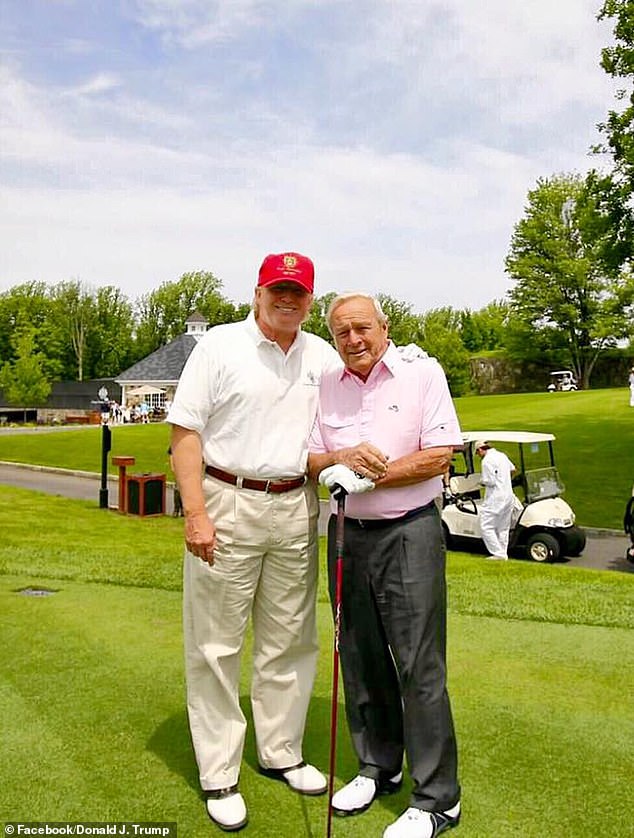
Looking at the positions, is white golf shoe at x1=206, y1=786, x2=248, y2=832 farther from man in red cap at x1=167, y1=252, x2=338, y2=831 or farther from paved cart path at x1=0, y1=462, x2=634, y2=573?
paved cart path at x1=0, y1=462, x2=634, y2=573

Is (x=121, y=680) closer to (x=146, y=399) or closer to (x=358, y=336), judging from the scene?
(x=358, y=336)

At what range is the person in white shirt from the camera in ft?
36.0

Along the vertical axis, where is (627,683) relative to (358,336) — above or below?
below

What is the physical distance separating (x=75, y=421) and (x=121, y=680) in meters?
57.2

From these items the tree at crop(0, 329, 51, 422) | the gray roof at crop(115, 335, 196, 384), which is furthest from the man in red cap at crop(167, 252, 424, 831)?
the tree at crop(0, 329, 51, 422)

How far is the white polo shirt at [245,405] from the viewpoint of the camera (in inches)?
132

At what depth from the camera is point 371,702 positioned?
345cm

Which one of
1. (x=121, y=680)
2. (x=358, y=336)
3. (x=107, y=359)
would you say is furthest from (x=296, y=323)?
(x=107, y=359)

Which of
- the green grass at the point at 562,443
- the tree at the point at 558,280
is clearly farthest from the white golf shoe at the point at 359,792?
the tree at the point at 558,280

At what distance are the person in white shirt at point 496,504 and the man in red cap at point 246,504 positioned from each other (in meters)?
7.74

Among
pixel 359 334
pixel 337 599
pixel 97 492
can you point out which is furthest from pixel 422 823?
pixel 97 492

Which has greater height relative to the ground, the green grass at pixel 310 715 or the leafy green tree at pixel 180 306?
the leafy green tree at pixel 180 306

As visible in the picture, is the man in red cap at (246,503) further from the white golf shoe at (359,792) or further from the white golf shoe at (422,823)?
the white golf shoe at (422,823)

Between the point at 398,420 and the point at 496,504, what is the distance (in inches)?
324
